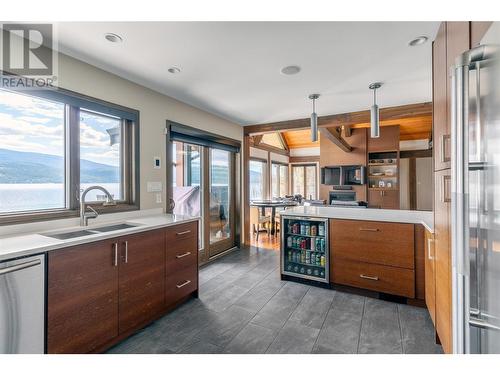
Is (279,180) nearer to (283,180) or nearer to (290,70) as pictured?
(283,180)

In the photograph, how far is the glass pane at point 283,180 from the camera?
29.0 ft

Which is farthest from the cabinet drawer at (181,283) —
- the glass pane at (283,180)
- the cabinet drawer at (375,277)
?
the glass pane at (283,180)

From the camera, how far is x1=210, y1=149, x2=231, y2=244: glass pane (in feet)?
13.2

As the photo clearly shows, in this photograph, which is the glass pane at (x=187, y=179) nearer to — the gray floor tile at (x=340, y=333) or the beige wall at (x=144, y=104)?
the beige wall at (x=144, y=104)

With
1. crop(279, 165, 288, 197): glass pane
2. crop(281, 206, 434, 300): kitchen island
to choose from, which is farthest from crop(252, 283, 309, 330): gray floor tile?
crop(279, 165, 288, 197): glass pane

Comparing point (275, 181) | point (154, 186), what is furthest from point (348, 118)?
point (275, 181)

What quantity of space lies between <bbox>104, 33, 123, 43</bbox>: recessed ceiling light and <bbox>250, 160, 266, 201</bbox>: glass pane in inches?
205

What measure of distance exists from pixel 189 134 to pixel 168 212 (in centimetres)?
115

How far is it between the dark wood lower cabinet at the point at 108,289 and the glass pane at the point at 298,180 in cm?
Answer: 740

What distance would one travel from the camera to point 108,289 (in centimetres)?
173

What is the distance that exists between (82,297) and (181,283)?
95 cm
